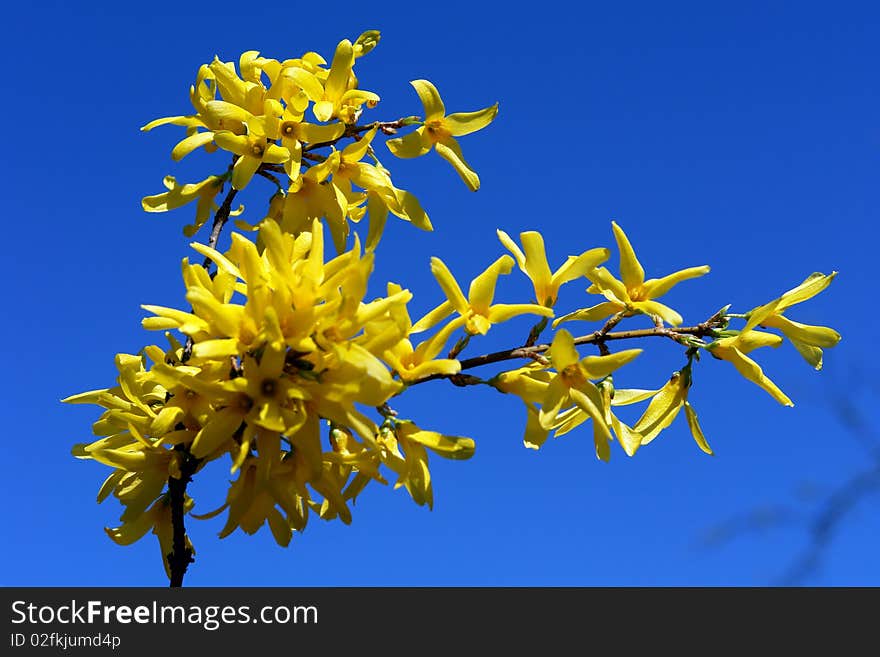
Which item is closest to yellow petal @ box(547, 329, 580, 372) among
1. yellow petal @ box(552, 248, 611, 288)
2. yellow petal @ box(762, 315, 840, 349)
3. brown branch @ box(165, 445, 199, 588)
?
yellow petal @ box(552, 248, 611, 288)

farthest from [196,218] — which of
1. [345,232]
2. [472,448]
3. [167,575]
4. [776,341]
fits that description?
[776,341]

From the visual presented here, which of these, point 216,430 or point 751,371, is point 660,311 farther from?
point 216,430

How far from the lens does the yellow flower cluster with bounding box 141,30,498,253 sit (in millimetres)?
2156

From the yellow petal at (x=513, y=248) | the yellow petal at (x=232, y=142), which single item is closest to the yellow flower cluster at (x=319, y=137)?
the yellow petal at (x=232, y=142)

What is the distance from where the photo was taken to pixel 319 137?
7.15ft

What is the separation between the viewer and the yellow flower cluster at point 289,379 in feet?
5.15

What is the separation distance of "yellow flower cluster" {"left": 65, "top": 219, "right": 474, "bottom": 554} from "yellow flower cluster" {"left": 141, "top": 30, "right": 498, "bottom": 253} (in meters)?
0.41

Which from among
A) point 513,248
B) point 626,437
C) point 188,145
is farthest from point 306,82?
point 626,437

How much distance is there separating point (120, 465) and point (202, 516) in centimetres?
21

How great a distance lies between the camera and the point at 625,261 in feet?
6.21

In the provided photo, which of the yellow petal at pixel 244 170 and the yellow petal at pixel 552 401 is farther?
the yellow petal at pixel 244 170

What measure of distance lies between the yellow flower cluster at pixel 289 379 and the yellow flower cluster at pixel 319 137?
406 mm

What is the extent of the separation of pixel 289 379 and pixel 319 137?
2.61 feet

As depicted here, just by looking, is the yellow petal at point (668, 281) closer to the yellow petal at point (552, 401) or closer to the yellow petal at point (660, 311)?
the yellow petal at point (660, 311)
